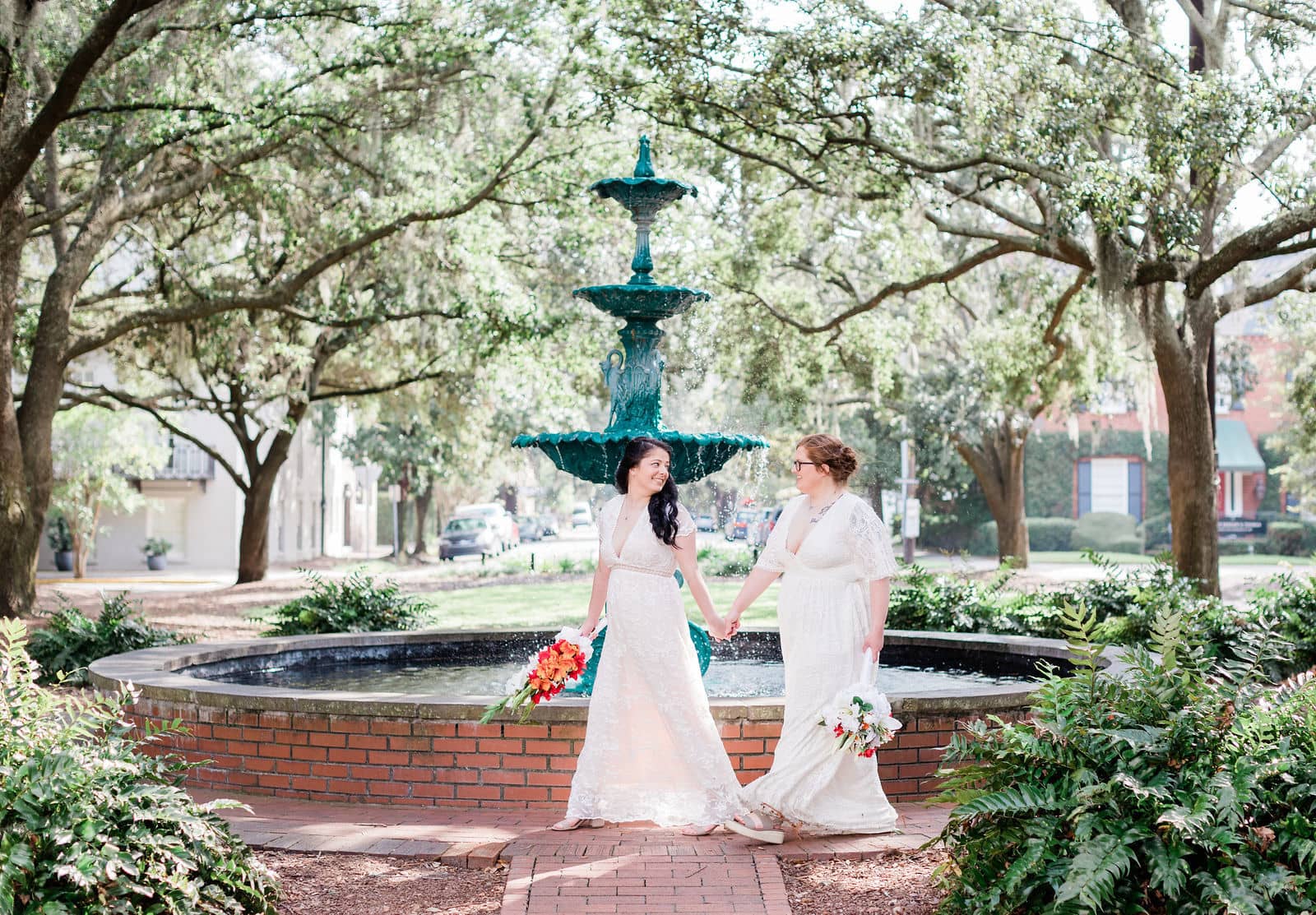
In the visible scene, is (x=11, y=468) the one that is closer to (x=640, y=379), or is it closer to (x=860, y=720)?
(x=640, y=379)

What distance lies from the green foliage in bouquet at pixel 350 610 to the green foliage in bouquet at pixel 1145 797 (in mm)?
9337

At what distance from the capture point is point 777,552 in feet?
21.1

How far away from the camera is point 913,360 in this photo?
98.6 feet

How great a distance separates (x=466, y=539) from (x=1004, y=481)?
57.9 ft

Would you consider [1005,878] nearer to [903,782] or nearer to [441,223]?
[903,782]

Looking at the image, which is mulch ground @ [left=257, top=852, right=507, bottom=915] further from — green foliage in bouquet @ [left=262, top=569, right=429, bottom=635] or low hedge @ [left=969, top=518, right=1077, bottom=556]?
low hedge @ [left=969, top=518, right=1077, bottom=556]

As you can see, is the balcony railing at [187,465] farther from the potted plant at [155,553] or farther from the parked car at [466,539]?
the parked car at [466,539]

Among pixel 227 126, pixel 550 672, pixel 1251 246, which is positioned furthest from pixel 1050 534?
pixel 550 672

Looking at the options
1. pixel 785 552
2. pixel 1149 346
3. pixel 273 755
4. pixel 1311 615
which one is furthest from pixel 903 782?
pixel 1149 346

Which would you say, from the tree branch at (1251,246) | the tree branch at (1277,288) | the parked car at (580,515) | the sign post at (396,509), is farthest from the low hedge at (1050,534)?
the parked car at (580,515)

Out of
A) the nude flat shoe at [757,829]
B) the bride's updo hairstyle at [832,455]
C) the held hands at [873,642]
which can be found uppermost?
the bride's updo hairstyle at [832,455]

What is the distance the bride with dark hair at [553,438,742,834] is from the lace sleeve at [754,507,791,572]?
33 cm

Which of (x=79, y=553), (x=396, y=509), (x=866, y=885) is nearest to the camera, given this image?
(x=866, y=885)

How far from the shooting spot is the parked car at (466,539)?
41.4 m
